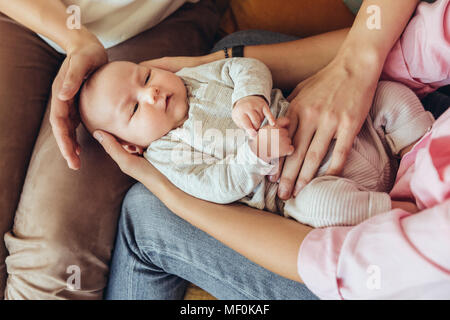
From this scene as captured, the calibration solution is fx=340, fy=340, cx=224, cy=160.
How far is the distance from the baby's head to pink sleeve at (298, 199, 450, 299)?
48 centimetres

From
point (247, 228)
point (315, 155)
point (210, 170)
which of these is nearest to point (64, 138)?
point (210, 170)

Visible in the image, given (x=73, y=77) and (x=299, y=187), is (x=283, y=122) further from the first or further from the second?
(x=73, y=77)

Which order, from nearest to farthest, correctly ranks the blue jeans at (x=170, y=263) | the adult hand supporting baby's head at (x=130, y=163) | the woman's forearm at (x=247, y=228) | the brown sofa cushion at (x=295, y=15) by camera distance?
the woman's forearm at (x=247, y=228), the blue jeans at (x=170, y=263), the adult hand supporting baby's head at (x=130, y=163), the brown sofa cushion at (x=295, y=15)

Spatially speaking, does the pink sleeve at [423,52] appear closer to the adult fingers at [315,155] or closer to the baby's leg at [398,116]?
the baby's leg at [398,116]

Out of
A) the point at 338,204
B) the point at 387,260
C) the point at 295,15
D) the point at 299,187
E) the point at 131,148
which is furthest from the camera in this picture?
the point at 295,15

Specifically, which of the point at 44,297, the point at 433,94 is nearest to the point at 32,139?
the point at 44,297

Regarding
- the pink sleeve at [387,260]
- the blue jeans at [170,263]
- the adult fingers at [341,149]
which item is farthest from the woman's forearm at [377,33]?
the blue jeans at [170,263]

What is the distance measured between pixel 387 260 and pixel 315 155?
0.31m

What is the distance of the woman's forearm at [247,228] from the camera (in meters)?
0.66

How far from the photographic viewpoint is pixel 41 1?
0.94 metres

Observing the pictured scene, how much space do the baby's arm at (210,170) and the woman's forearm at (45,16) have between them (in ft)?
1.26

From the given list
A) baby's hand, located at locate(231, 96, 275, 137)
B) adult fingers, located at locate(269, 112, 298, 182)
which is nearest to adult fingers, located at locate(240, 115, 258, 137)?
baby's hand, located at locate(231, 96, 275, 137)

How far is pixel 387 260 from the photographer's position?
1.75 feet

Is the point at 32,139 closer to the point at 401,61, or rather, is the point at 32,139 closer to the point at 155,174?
the point at 155,174
